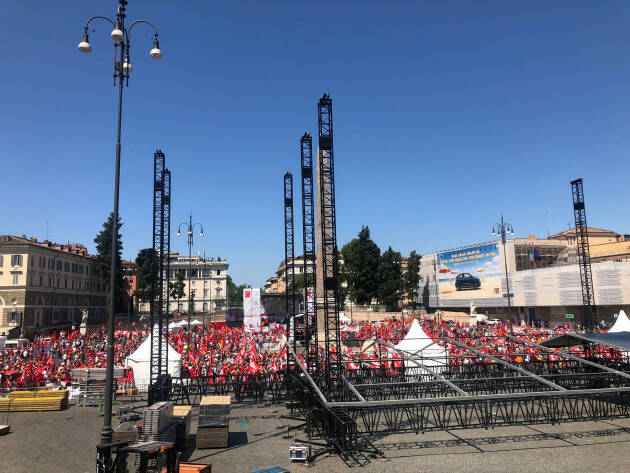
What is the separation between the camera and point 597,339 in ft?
72.2

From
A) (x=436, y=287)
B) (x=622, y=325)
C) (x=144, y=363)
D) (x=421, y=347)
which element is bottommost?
(x=144, y=363)

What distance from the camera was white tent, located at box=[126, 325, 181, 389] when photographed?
85.9 ft

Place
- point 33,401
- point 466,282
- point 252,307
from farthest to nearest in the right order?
point 466,282 < point 252,307 < point 33,401

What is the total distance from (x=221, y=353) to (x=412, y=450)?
22.1 meters

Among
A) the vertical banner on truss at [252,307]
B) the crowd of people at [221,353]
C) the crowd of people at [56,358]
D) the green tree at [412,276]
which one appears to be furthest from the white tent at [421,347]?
the green tree at [412,276]

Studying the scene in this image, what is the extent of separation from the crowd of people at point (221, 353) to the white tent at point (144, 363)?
26.2 inches

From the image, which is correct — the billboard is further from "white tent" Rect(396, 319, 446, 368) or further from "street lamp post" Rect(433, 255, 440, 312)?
"white tent" Rect(396, 319, 446, 368)

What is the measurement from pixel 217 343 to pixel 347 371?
803 inches

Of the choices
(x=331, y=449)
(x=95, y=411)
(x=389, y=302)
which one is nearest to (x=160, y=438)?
(x=331, y=449)

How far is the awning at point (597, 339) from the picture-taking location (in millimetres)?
20712

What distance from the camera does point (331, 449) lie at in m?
15.5

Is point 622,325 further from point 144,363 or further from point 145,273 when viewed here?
point 145,273

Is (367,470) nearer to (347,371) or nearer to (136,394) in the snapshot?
(347,371)

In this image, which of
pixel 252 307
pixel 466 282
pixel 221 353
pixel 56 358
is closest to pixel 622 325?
pixel 221 353
